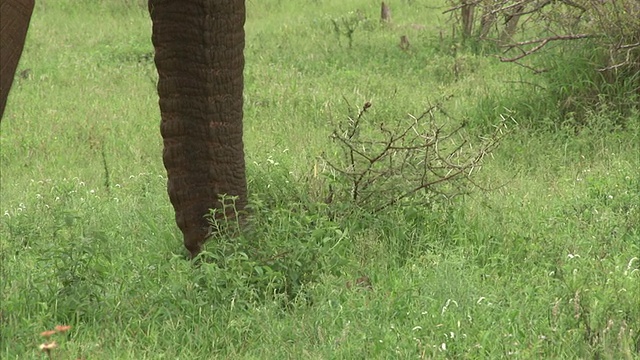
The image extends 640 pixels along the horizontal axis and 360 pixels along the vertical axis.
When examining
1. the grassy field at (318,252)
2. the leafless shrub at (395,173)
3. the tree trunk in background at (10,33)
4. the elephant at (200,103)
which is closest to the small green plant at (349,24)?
the grassy field at (318,252)

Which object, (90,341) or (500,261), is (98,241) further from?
(500,261)

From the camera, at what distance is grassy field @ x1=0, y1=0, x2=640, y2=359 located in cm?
426

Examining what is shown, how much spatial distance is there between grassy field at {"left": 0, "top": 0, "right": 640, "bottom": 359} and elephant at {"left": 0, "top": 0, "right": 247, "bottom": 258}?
237 mm

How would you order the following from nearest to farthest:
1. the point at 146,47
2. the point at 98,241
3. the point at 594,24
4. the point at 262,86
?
the point at 98,241 → the point at 594,24 → the point at 262,86 → the point at 146,47

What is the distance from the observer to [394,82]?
35.5 feet

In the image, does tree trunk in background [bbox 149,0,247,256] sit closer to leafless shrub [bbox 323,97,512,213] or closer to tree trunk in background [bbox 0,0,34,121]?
leafless shrub [bbox 323,97,512,213]

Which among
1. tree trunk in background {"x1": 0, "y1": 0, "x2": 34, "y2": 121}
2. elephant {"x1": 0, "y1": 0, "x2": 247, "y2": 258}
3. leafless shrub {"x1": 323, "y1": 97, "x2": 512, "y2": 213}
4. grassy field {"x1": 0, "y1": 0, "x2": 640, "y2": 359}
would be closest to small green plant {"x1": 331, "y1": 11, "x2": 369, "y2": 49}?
grassy field {"x1": 0, "y1": 0, "x2": 640, "y2": 359}

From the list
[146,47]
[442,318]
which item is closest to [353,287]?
A: [442,318]

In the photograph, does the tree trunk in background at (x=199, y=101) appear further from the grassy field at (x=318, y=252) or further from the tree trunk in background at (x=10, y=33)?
the tree trunk in background at (x=10, y=33)

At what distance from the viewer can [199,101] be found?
5.01 m

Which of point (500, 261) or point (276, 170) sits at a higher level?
point (276, 170)

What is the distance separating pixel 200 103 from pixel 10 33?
4.46 ft

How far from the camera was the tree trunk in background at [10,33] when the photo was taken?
377cm

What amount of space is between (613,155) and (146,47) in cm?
753
